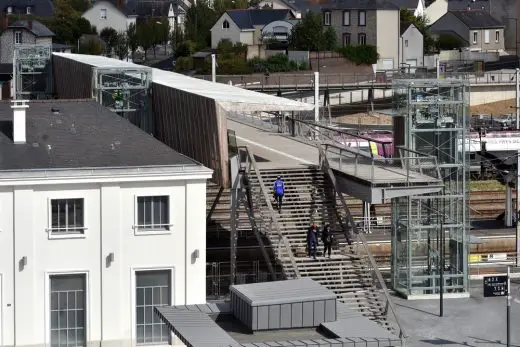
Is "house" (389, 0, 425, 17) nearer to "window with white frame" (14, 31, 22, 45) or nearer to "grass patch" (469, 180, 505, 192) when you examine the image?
"window with white frame" (14, 31, 22, 45)

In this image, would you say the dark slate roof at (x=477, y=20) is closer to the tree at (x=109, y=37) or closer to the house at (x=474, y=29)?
the house at (x=474, y=29)

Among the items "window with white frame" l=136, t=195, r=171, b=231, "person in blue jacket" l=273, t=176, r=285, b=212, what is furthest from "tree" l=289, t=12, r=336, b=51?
"window with white frame" l=136, t=195, r=171, b=231

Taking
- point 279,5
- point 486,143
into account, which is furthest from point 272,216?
point 279,5

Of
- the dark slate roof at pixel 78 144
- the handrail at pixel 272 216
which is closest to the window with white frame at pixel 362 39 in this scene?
the dark slate roof at pixel 78 144

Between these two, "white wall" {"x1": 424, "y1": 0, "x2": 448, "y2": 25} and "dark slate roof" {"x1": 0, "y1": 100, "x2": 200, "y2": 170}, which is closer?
"dark slate roof" {"x1": 0, "y1": 100, "x2": 200, "y2": 170}

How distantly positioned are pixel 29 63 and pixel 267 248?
32.9 meters

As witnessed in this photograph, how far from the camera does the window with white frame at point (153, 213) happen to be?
30203 mm

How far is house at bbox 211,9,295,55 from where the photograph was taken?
10912 cm

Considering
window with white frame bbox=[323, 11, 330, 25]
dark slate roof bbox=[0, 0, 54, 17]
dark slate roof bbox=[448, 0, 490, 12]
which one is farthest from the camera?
dark slate roof bbox=[448, 0, 490, 12]

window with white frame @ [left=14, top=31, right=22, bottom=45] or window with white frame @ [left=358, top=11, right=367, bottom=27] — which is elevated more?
window with white frame @ [left=358, top=11, right=367, bottom=27]

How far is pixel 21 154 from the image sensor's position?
30.7 m

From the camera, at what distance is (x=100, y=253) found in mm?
29922

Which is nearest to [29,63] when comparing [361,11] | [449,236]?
[449,236]

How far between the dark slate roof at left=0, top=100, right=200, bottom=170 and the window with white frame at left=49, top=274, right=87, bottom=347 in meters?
2.13
